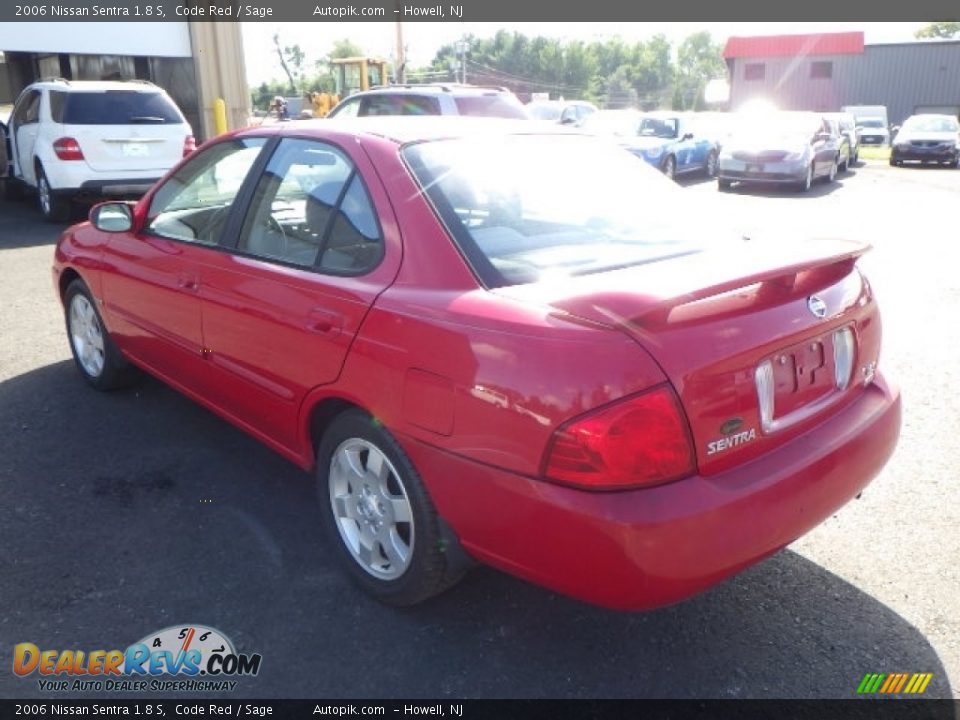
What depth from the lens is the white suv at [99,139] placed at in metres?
11.0

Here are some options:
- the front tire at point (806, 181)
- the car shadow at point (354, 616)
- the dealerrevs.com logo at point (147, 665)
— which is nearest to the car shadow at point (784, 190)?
the front tire at point (806, 181)

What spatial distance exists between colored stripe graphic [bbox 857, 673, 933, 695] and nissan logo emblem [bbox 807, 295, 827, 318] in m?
1.13

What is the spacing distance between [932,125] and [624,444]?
2855cm

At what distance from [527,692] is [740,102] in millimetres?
53306

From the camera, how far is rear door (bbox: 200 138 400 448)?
2.91 meters

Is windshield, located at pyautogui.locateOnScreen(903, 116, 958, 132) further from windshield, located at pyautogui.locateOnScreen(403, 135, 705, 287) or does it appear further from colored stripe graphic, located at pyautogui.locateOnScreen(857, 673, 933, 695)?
colored stripe graphic, located at pyautogui.locateOnScreen(857, 673, 933, 695)

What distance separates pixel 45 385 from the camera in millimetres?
5148

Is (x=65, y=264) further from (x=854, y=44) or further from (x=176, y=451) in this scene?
(x=854, y=44)

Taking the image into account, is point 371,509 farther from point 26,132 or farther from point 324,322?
point 26,132

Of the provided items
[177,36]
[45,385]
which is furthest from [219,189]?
[177,36]

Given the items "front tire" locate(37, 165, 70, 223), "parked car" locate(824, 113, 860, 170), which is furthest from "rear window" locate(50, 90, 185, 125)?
"parked car" locate(824, 113, 860, 170)

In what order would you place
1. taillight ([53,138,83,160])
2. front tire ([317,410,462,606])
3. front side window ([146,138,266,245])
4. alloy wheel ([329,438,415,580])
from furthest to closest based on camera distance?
taillight ([53,138,83,160]) < front side window ([146,138,266,245]) < alloy wheel ([329,438,415,580]) < front tire ([317,410,462,606])

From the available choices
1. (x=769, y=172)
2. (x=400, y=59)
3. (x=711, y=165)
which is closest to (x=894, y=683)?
(x=769, y=172)

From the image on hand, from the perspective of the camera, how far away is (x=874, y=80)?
47531 millimetres
